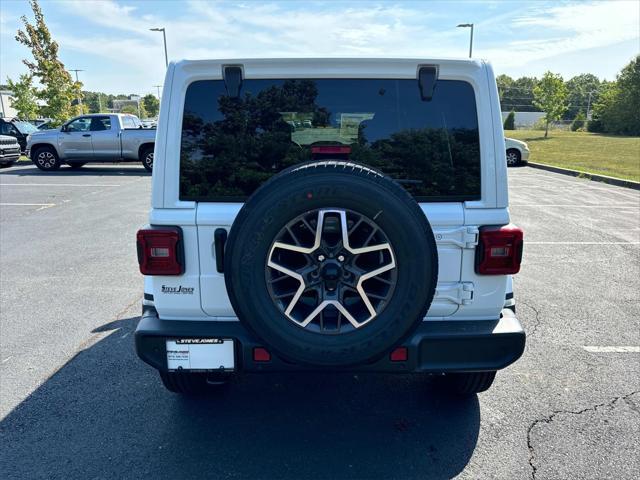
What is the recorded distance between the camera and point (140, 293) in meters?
5.02

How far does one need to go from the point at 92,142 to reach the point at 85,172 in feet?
3.46

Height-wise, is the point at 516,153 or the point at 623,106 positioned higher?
the point at 623,106

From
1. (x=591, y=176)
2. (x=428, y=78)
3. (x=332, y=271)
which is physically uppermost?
(x=428, y=78)

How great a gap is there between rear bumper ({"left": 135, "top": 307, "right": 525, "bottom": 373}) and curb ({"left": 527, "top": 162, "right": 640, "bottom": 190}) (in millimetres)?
12637

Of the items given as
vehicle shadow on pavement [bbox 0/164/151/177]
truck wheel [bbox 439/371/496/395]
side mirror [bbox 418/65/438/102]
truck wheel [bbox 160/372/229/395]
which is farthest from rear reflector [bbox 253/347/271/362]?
vehicle shadow on pavement [bbox 0/164/151/177]

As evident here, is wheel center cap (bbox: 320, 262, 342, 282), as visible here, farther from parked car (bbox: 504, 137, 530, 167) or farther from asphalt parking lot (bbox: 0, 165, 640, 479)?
parked car (bbox: 504, 137, 530, 167)

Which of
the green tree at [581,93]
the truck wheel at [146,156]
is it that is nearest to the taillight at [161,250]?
the truck wheel at [146,156]

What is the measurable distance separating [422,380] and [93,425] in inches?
84.6

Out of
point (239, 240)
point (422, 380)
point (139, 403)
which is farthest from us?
point (422, 380)

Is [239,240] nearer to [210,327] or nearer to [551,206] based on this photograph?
[210,327]

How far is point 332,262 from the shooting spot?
7.16ft

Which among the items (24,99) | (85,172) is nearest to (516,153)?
(85,172)

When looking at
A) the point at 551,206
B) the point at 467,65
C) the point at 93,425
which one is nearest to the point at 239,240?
the point at 467,65

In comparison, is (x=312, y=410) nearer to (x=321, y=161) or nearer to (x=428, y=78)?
(x=321, y=161)
